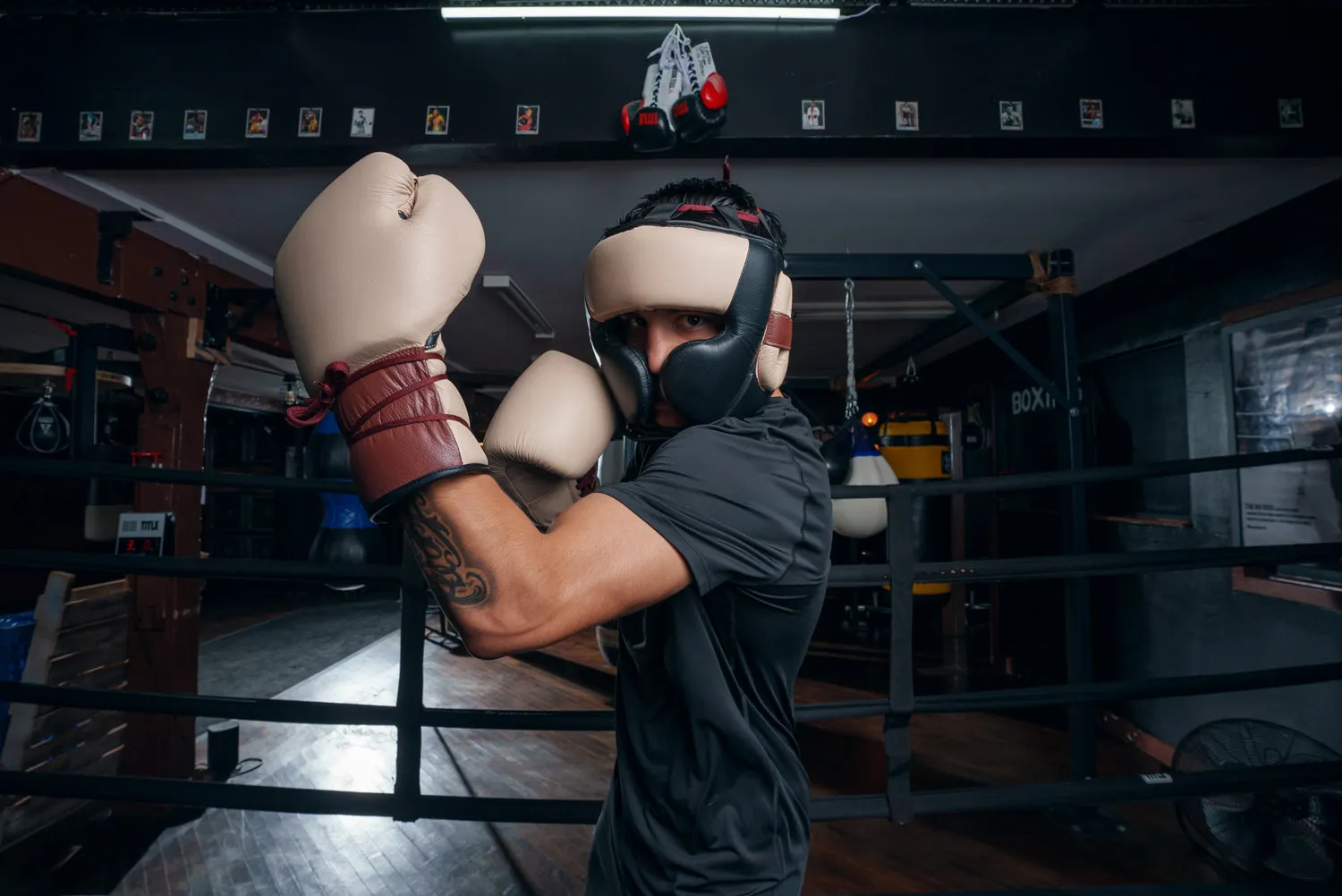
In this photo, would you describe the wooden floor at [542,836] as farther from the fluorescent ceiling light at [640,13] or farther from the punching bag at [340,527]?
the fluorescent ceiling light at [640,13]

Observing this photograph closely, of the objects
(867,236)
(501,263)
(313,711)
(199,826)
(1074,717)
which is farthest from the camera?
(501,263)

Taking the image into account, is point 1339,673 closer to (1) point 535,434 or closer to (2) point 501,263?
(1) point 535,434

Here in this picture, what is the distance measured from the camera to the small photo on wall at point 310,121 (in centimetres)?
183

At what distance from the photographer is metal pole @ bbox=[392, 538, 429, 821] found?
1.26 metres

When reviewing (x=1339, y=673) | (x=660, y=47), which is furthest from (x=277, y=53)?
(x=1339, y=673)

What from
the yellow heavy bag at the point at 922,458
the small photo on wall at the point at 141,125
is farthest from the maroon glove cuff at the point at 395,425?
the yellow heavy bag at the point at 922,458

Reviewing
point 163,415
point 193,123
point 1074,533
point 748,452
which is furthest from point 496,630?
point 163,415

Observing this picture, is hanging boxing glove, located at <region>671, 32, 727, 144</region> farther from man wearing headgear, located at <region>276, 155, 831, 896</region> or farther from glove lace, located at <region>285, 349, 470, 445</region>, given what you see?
glove lace, located at <region>285, 349, 470, 445</region>

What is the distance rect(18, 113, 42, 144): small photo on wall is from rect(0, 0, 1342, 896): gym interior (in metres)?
0.01

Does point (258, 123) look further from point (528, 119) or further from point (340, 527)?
point (340, 527)

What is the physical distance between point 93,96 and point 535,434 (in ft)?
7.24

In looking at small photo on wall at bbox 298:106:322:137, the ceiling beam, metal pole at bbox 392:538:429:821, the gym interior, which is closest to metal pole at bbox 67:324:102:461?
the gym interior

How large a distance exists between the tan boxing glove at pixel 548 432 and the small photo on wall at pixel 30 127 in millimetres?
2141

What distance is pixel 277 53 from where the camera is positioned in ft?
6.07
